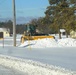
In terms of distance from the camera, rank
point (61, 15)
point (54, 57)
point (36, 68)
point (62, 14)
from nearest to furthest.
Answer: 1. point (36, 68)
2. point (54, 57)
3. point (62, 14)
4. point (61, 15)

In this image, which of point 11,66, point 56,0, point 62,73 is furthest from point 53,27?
point 62,73

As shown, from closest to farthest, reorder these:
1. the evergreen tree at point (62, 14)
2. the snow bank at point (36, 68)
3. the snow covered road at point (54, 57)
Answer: the snow bank at point (36, 68), the snow covered road at point (54, 57), the evergreen tree at point (62, 14)

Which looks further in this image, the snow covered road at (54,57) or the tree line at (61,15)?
the tree line at (61,15)

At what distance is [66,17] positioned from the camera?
178 feet

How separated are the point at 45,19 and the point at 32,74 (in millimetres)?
66190

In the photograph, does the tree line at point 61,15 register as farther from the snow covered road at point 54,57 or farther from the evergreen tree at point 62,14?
the snow covered road at point 54,57

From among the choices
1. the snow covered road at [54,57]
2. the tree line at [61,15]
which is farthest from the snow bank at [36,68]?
the tree line at [61,15]

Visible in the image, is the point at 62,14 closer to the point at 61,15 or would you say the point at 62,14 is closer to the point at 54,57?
the point at 61,15

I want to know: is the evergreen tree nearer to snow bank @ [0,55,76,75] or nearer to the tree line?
the tree line

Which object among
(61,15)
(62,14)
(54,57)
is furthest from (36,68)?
(61,15)

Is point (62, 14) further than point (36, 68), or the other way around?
point (62, 14)

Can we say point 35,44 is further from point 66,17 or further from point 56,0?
point 56,0

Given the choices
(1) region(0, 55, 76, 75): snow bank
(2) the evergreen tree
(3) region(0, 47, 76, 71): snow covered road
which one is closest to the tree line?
(2) the evergreen tree

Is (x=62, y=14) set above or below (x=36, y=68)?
above
